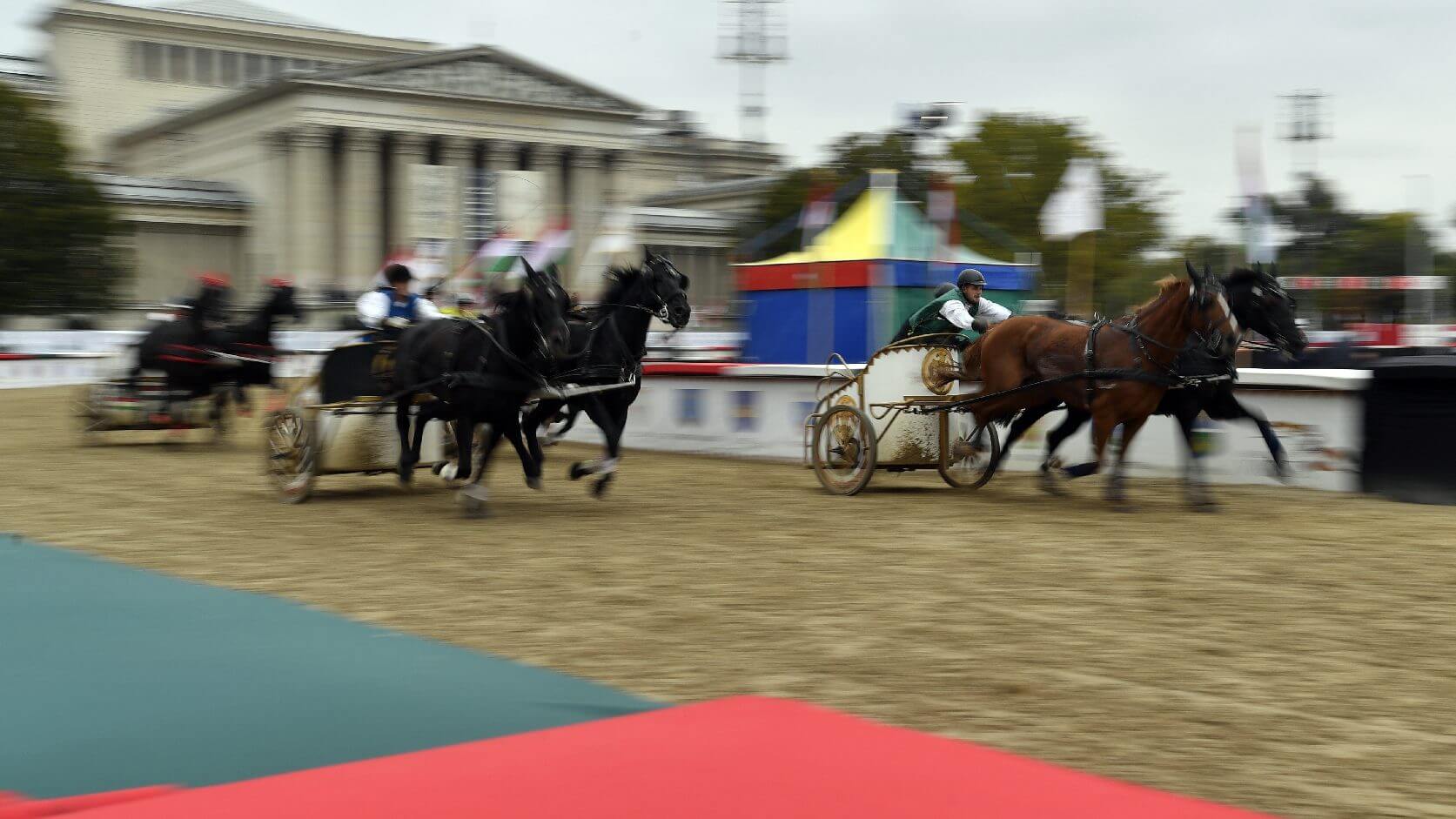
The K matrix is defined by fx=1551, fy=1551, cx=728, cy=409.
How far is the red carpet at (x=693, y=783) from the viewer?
156 inches

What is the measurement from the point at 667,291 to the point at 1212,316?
4.76 m

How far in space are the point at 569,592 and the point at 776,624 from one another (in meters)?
1.58

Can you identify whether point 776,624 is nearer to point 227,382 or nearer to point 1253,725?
point 1253,725

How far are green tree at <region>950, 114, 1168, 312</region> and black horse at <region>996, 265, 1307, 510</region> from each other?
49.9 m

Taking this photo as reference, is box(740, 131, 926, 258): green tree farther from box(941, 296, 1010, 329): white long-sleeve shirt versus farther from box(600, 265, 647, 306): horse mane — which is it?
box(600, 265, 647, 306): horse mane

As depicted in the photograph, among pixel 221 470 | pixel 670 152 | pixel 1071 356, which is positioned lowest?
pixel 221 470

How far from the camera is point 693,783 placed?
4.20 meters

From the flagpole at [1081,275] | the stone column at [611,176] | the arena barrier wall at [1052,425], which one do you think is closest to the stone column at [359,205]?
the stone column at [611,176]

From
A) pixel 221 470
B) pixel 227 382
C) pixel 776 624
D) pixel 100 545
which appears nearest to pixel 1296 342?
pixel 776 624

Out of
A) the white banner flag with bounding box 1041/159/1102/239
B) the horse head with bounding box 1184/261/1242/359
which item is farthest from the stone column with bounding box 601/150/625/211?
the horse head with bounding box 1184/261/1242/359

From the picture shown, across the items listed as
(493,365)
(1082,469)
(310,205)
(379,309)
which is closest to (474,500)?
(493,365)

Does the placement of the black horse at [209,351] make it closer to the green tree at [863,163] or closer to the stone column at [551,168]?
the green tree at [863,163]

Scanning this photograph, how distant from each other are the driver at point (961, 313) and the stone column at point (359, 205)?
70242 mm

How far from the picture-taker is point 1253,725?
5.85 metres
